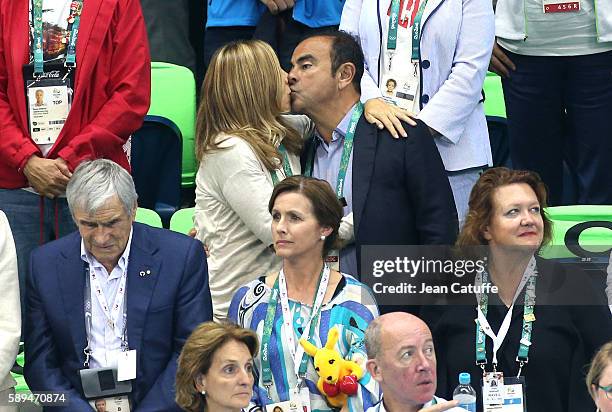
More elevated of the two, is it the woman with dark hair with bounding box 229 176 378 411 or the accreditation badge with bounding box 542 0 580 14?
the accreditation badge with bounding box 542 0 580 14

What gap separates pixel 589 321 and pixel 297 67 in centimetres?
170

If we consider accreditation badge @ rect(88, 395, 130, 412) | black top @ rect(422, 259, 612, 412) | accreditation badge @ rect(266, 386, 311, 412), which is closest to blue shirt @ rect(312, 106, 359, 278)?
black top @ rect(422, 259, 612, 412)

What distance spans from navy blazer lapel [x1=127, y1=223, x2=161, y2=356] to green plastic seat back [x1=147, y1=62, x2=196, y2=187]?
221 centimetres

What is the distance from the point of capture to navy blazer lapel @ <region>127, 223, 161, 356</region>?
6.15 meters

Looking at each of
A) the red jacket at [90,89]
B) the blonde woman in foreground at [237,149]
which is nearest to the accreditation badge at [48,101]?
the red jacket at [90,89]

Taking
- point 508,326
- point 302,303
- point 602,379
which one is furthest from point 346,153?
point 602,379

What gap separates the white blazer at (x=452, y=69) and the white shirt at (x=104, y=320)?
1429 mm

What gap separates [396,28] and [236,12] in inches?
55.0

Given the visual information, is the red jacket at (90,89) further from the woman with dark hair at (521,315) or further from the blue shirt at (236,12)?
the woman with dark hair at (521,315)

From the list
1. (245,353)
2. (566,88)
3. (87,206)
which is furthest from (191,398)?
(566,88)

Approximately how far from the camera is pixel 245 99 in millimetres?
6695

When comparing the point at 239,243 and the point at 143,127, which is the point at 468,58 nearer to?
the point at 239,243

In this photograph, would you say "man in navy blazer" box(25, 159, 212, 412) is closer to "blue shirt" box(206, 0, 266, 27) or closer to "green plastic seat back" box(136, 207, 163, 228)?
"green plastic seat back" box(136, 207, 163, 228)

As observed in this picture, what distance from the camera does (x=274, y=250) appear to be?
21.9ft
